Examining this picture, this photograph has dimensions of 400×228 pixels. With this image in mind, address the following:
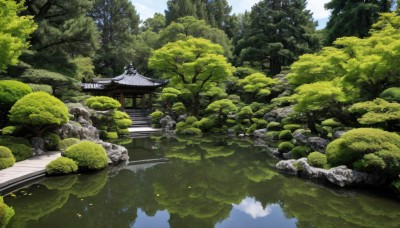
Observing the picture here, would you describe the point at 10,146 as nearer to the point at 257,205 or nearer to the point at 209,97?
the point at 257,205

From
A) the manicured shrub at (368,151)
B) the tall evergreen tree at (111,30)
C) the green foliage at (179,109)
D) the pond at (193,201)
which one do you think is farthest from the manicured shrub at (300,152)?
the tall evergreen tree at (111,30)

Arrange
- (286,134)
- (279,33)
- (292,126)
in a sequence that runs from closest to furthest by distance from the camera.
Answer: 1. (286,134)
2. (292,126)
3. (279,33)

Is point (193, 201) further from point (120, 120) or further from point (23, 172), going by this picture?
point (120, 120)

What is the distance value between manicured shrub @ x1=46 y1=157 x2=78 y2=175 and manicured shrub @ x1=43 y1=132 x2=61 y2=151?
7.22ft

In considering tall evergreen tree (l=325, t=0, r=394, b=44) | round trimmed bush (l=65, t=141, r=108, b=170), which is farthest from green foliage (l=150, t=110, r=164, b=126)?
tall evergreen tree (l=325, t=0, r=394, b=44)

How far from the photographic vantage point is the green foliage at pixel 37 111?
838 cm

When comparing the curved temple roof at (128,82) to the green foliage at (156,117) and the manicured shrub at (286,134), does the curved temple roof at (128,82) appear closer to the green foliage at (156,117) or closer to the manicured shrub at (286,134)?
the green foliage at (156,117)

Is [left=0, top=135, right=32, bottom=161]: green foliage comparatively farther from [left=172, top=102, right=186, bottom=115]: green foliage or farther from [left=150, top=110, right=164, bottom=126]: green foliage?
[left=172, top=102, right=186, bottom=115]: green foliage

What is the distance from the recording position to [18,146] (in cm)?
805

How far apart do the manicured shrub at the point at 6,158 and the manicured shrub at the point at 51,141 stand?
186 cm

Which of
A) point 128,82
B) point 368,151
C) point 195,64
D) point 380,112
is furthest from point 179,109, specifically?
point 368,151

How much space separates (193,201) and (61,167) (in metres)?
3.73

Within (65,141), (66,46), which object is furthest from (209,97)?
(65,141)

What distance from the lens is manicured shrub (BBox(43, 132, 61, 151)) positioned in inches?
367
